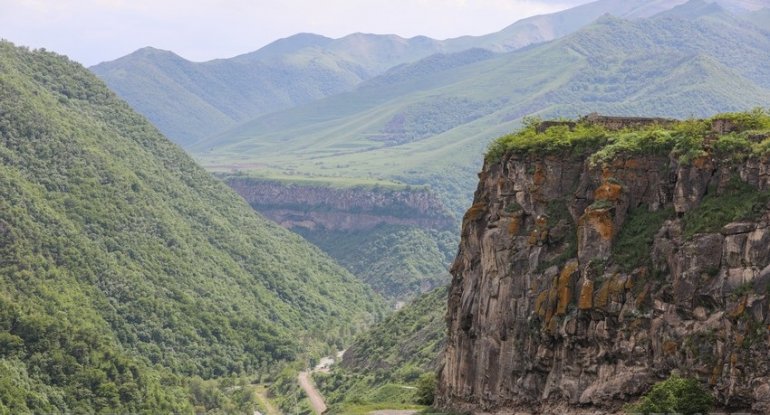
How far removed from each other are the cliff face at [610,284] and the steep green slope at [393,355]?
4742 centimetres

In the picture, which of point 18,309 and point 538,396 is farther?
point 18,309

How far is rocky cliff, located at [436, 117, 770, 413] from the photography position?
161ft

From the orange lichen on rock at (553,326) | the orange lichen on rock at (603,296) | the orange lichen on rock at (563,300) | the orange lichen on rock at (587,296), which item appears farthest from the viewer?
the orange lichen on rock at (553,326)

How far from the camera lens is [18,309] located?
149 metres

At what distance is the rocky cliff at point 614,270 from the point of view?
49.0 meters

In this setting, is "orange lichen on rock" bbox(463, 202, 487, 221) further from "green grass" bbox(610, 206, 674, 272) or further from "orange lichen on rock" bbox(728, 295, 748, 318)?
"orange lichen on rock" bbox(728, 295, 748, 318)

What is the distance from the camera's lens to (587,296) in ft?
177

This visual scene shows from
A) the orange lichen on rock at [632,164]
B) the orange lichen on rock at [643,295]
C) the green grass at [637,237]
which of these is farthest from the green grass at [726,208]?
the orange lichen on rock at [632,164]

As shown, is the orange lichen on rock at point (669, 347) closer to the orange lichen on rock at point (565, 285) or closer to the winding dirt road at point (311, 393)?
the orange lichen on rock at point (565, 285)

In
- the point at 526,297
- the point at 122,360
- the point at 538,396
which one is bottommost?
the point at 122,360

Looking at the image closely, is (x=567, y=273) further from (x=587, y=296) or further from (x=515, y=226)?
(x=515, y=226)

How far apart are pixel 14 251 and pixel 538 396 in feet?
424

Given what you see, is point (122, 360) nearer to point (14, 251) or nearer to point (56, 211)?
point (14, 251)

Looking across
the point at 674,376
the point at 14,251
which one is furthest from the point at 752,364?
the point at 14,251
